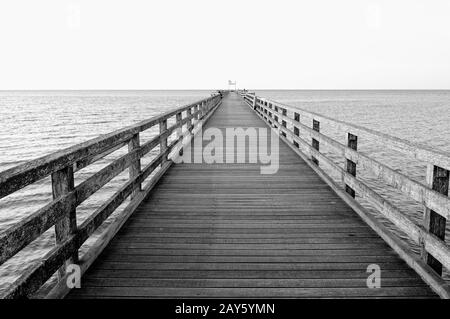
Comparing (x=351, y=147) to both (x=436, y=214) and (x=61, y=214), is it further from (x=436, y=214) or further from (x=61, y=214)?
(x=61, y=214)

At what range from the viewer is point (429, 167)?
130 inches

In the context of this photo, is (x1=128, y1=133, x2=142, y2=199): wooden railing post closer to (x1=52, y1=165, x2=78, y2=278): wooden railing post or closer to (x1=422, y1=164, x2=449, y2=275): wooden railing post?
(x1=52, y1=165, x2=78, y2=278): wooden railing post

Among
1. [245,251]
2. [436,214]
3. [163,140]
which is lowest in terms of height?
[245,251]

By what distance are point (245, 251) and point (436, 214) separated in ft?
5.66

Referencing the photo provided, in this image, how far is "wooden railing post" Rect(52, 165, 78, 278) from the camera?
3.09 meters

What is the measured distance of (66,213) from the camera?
3.17 metres

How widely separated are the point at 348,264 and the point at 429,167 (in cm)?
112

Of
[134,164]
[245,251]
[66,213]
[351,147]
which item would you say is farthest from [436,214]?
[134,164]

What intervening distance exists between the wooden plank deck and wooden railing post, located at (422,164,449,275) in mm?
200

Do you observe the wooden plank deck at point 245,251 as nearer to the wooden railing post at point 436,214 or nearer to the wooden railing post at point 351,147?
the wooden railing post at point 436,214

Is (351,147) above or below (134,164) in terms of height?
above

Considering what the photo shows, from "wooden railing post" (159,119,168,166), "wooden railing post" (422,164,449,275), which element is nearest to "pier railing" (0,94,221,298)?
"wooden railing post" (159,119,168,166)

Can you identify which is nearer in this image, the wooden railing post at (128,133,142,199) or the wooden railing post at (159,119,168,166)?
the wooden railing post at (128,133,142,199)
